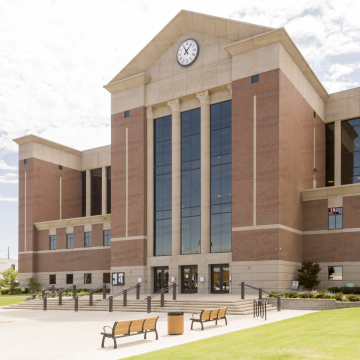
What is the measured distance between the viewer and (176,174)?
132 feet

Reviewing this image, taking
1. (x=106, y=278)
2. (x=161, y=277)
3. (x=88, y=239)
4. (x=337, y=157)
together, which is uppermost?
(x=337, y=157)

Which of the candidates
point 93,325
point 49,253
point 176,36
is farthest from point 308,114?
point 49,253

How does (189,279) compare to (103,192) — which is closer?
(189,279)

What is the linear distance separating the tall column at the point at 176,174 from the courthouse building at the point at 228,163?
9cm

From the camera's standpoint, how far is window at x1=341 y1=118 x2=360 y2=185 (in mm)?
41438

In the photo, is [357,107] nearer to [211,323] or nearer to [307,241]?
[307,241]

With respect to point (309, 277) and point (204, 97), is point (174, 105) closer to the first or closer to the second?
point (204, 97)

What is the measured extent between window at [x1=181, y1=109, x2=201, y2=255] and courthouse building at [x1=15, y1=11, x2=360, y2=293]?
10 centimetres

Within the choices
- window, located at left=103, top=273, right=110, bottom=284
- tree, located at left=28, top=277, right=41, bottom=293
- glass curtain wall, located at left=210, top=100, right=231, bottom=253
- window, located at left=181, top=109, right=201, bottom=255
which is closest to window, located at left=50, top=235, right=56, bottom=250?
tree, located at left=28, top=277, right=41, bottom=293

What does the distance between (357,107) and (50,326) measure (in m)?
32.5

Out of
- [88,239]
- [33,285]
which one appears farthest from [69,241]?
[33,285]

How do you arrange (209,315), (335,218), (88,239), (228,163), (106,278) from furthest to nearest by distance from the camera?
1. (88,239)
2. (106,278)
3. (228,163)
4. (335,218)
5. (209,315)

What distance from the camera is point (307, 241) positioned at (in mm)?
37719

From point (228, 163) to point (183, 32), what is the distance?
13.2 m
